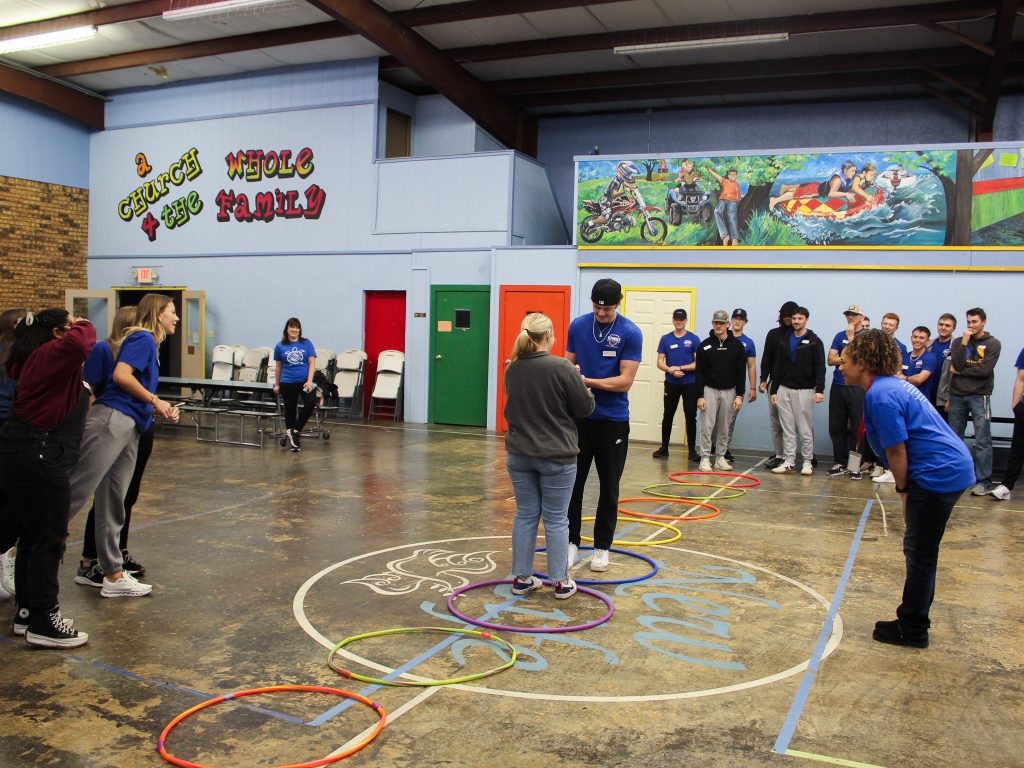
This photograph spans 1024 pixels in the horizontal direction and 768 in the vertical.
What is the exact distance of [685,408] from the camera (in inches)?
477

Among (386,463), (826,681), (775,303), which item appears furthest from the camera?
(775,303)

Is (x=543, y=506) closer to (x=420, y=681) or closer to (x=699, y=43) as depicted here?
(x=420, y=681)

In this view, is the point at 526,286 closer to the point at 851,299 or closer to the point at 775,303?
the point at 775,303

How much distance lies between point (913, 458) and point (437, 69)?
14141 mm

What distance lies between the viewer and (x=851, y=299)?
1292 cm

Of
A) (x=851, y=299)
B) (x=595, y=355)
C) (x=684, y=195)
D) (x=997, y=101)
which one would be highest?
(x=997, y=101)

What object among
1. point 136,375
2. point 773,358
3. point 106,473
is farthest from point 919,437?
point 773,358

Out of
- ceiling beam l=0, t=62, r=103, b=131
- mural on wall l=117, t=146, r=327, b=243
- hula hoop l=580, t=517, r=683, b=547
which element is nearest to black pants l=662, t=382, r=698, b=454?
hula hoop l=580, t=517, r=683, b=547

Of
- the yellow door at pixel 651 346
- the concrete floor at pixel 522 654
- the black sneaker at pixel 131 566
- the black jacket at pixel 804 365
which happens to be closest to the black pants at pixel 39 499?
Answer: the concrete floor at pixel 522 654

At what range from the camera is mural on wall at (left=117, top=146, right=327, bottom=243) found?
18.1 m

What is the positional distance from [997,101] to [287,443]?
14.1 metres

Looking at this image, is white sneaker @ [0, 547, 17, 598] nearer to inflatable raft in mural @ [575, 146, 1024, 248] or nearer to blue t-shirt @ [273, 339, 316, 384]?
blue t-shirt @ [273, 339, 316, 384]

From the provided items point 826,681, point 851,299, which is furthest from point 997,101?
point 826,681

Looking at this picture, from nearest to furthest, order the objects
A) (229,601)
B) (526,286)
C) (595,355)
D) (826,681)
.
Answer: (826,681) → (229,601) → (595,355) → (526,286)
